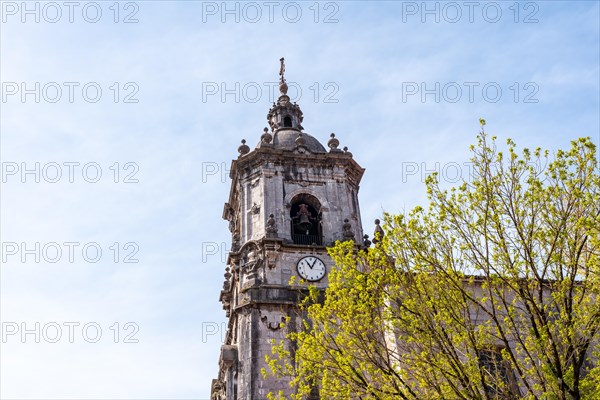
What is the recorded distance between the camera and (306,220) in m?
27.2

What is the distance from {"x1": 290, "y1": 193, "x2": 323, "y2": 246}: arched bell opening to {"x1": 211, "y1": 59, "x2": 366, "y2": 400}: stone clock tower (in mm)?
→ 42

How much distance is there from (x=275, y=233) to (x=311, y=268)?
2068 millimetres

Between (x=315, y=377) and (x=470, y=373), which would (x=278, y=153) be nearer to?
(x=315, y=377)

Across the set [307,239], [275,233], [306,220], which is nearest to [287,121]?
[306,220]

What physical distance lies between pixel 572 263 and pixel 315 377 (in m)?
5.45

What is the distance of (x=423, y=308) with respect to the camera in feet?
39.8

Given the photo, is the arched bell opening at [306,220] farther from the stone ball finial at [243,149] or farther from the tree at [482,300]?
the tree at [482,300]

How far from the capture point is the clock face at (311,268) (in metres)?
25.3

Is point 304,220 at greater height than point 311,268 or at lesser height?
greater

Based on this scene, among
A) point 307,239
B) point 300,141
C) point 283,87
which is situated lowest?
point 307,239

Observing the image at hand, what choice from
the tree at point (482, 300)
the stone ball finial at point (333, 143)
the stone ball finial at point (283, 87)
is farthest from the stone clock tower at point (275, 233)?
the tree at point (482, 300)

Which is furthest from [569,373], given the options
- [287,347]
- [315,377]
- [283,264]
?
[283,264]

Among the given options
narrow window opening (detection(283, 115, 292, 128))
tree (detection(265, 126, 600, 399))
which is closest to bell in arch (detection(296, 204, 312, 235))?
narrow window opening (detection(283, 115, 292, 128))

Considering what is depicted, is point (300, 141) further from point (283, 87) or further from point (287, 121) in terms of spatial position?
point (283, 87)
